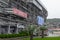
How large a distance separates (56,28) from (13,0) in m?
122

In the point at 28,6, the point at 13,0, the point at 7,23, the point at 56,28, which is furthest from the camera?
the point at 56,28

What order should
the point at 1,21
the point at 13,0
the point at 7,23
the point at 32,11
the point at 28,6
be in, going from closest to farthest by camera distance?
the point at 1,21
the point at 7,23
the point at 13,0
the point at 28,6
the point at 32,11

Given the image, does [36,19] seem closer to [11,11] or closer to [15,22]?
[15,22]

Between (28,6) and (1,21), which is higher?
(28,6)

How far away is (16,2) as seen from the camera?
81562 mm

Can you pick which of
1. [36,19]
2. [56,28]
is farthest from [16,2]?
[56,28]

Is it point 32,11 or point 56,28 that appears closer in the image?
point 32,11

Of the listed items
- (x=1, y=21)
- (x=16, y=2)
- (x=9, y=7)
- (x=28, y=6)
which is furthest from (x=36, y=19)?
(x=1, y=21)

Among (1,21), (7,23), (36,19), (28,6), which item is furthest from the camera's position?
(36,19)

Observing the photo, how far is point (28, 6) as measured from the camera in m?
101

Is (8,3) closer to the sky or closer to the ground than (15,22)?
closer to the sky

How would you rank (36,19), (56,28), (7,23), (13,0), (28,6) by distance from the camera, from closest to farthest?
(7,23) → (13,0) → (28,6) → (36,19) → (56,28)

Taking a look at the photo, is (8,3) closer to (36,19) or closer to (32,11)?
(32,11)

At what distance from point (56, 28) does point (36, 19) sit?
8253cm
